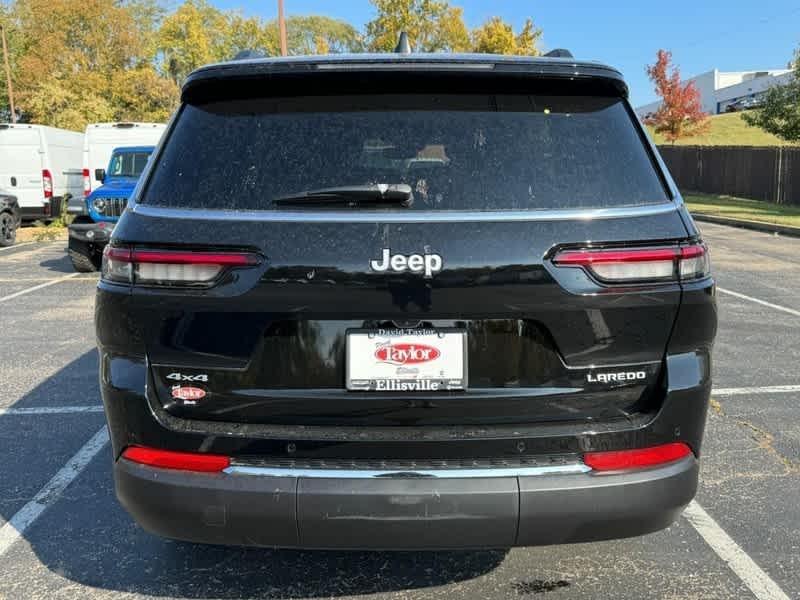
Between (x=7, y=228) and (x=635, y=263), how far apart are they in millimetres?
14827

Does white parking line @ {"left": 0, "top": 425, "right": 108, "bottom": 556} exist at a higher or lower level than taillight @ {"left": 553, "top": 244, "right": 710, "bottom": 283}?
lower

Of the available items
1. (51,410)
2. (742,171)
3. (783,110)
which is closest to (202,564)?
(51,410)

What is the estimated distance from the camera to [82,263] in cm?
1046

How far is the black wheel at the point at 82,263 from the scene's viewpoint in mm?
10344

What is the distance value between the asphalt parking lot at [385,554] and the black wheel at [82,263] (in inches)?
222

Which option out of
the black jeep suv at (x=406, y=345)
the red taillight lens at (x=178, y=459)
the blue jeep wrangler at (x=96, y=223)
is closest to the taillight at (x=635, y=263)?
the black jeep suv at (x=406, y=345)

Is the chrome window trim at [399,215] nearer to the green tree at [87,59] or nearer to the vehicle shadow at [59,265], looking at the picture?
the vehicle shadow at [59,265]

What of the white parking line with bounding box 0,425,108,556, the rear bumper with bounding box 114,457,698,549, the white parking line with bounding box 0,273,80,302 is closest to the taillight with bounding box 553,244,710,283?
the rear bumper with bounding box 114,457,698,549

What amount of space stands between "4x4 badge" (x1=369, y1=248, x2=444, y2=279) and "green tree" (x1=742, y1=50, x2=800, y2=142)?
23849mm

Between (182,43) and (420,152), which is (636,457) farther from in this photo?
(182,43)

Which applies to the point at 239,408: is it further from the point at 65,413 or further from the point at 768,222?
the point at 768,222

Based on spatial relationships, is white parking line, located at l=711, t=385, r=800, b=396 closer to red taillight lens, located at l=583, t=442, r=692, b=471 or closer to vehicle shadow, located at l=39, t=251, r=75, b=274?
red taillight lens, located at l=583, t=442, r=692, b=471

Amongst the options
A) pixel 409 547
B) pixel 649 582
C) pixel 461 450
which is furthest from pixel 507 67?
pixel 649 582

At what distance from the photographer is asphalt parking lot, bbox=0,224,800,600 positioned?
2721 millimetres
